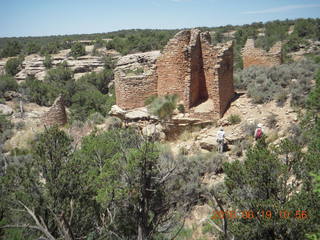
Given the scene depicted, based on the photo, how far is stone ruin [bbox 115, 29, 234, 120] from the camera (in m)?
10.6

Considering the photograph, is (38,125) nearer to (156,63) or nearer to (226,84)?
(156,63)

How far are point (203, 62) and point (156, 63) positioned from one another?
1832 millimetres

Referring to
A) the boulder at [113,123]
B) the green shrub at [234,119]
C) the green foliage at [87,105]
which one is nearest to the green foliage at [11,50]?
the green foliage at [87,105]

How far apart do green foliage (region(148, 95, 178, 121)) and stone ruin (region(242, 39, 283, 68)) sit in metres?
6.59

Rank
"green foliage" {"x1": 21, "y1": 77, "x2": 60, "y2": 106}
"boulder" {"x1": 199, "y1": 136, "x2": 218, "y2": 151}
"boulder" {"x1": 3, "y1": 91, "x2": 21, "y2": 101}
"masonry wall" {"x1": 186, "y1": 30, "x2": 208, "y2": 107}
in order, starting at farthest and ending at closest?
"boulder" {"x1": 3, "y1": 91, "x2": 21, "y2": 101}
"green foliage" {"x1": 21, "y1": 77, "x2": 60, "y2": 106}
"masonry wall" {"x1": 186, "y1": 30, "x2": 208, "y2": 107}
"boulder" {"x1": 199, "y1": 136, "x2": 218, "y2": 151}

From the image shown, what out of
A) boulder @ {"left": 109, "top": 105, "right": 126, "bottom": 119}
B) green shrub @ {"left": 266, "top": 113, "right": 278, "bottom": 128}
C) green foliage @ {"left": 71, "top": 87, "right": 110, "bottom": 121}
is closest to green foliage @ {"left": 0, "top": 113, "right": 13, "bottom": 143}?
green foliage @ {"left": 71, "top": 87, "right": 110, "bottom": 121}

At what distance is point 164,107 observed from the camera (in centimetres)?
1102

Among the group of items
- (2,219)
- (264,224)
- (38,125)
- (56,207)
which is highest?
(264,224)

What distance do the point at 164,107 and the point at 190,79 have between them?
1.43 m

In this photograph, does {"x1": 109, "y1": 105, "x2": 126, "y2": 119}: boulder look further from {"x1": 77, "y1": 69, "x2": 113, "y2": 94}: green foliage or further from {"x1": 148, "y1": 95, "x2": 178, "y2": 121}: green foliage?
{"x1": 77, "y1": 69, "x2": 113, "y2": 94}: green foliage

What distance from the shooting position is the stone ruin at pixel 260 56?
15.3 m

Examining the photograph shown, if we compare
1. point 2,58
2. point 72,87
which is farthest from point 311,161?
point 2,58

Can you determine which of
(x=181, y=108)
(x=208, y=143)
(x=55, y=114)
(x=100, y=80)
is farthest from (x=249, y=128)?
(x=100, y=80)

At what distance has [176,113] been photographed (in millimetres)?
11109
